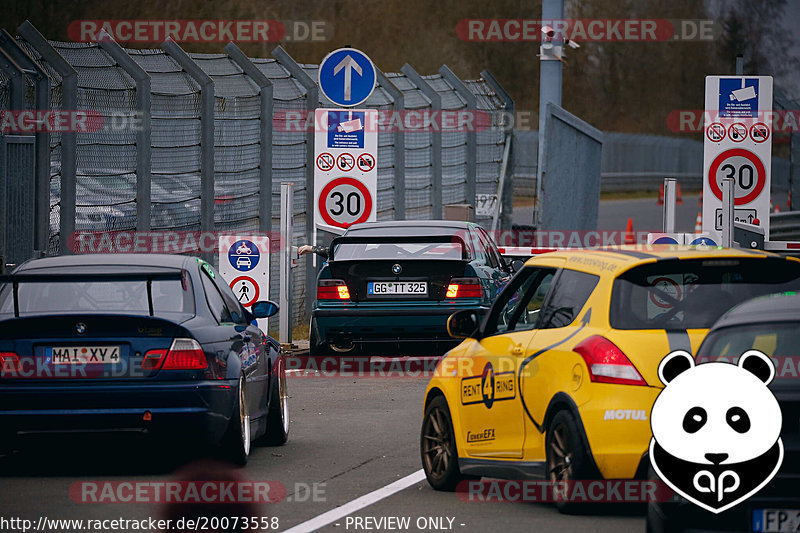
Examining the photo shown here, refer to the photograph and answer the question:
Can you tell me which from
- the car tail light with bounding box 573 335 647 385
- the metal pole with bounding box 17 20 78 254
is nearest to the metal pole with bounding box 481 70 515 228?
the metal pole with bounding box 17 20 78 254

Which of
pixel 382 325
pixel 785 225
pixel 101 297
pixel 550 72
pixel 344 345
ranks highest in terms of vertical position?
pixel 550 72

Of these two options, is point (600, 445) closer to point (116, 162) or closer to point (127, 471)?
point (127, 471)

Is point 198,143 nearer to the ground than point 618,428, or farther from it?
farther from it

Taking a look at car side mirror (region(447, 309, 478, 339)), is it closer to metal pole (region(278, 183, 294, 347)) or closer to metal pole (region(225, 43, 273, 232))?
metal pole (region(278, 183, 294, 347))

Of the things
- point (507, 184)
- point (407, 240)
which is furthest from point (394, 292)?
point (507, 184)

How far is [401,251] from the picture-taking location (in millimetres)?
16859

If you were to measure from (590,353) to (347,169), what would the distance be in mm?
12111

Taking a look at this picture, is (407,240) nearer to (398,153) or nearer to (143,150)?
(143,150)

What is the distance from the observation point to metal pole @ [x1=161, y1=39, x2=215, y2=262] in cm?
2088

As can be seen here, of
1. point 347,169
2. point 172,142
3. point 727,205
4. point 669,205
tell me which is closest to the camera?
point 727,205

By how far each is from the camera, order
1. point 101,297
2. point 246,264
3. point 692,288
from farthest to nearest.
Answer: point 246,264 → point 101,297 → point 692,288

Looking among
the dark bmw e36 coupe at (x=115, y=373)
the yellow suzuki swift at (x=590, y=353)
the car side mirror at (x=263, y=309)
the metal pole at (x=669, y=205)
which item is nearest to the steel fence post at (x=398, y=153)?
the metal pole at (x=669, y=205)

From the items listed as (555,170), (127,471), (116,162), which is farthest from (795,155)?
(127,471)

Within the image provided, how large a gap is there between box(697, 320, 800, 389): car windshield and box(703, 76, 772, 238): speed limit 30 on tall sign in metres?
11.6
